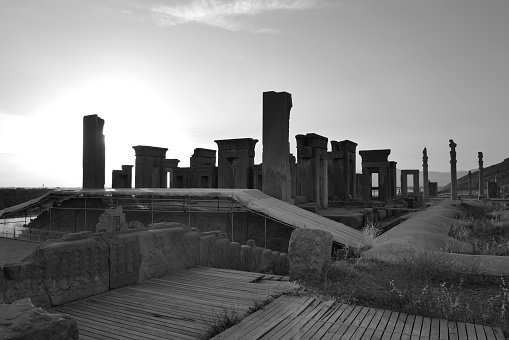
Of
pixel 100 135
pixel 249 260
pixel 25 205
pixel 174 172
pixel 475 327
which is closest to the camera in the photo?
pixel 475 327

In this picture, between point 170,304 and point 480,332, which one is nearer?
point 480,332

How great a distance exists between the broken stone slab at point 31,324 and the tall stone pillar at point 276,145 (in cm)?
1131

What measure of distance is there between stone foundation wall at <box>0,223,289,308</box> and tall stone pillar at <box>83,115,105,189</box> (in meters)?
12.9

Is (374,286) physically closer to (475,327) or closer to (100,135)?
(475,327)

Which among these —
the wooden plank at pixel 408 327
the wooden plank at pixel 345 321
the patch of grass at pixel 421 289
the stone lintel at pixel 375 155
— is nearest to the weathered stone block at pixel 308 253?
the patch of grass at pixel 421 289

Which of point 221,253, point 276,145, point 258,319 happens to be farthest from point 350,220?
point 258,319

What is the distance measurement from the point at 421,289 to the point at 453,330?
1.23m

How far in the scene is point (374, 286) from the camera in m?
5.27

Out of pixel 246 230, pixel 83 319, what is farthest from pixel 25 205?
pixel 83 319

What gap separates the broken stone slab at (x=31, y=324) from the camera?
2.52 metres

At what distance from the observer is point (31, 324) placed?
2.59 metres

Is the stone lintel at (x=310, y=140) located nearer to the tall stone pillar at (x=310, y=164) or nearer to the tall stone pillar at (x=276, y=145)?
the tall stone pillar at (x=310, y=164)

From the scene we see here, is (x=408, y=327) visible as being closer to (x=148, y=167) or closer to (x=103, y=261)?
(x=103, y=261)

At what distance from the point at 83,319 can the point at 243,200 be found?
6942 millimetres
